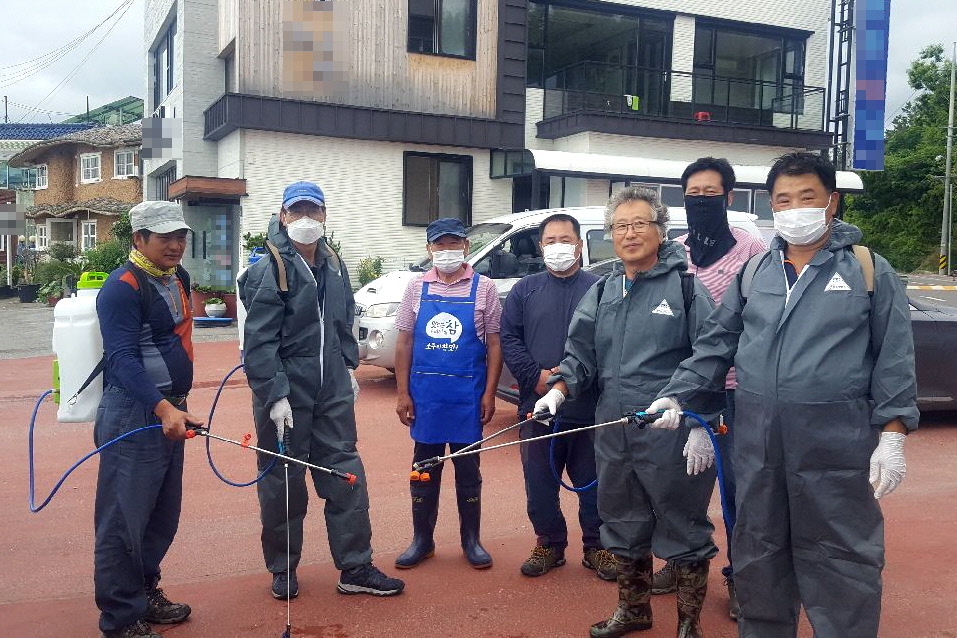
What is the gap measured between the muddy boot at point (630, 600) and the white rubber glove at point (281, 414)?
5.74ft

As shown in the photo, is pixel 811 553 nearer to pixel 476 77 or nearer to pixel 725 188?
pixel 725 188

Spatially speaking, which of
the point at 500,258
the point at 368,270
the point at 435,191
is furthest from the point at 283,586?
the point at 435,191

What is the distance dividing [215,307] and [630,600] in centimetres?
1504

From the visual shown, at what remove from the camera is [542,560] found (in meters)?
4.88

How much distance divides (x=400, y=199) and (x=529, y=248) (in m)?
9.72

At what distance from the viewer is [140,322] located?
13.2 ft

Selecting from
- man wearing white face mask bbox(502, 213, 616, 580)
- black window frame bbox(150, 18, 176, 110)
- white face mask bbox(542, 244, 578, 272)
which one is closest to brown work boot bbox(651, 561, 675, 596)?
man wearing white face mask bbox(502, 213, 616, 580)

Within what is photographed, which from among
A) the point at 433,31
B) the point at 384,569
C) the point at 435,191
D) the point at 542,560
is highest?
the point at 433,31

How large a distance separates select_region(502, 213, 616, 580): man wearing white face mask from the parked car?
11.7 feet

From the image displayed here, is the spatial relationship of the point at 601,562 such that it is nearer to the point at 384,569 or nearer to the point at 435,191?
the point at 384,569

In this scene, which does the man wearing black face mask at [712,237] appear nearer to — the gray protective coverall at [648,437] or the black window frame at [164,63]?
the gray protective coverall at [648,437]

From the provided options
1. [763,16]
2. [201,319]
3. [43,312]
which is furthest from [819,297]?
[43,312]

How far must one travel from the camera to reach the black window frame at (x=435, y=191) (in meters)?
18.9

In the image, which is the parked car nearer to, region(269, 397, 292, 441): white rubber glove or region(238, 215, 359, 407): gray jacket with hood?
region(238, 215, 359, 407): gray jacket with hood
